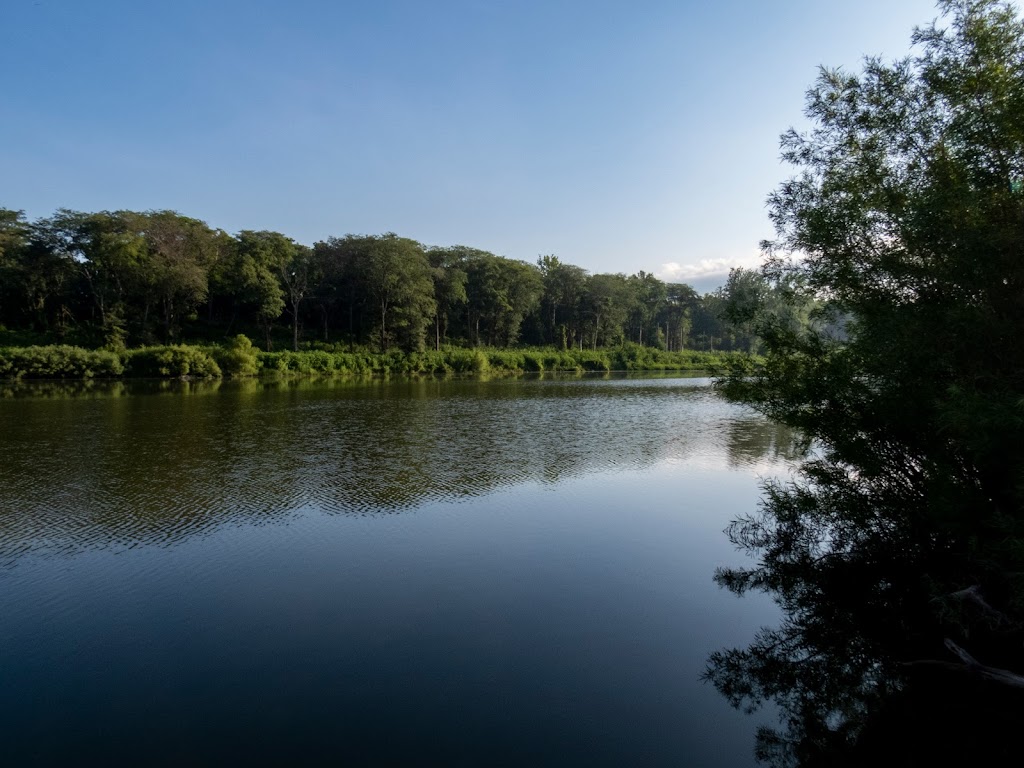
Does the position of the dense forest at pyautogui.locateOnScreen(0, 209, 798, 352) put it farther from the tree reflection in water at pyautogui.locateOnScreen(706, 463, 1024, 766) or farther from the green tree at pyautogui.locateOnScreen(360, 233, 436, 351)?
the tree reflection in water at pyautogui.locateOnScreen(706, 463, 1024, 766)

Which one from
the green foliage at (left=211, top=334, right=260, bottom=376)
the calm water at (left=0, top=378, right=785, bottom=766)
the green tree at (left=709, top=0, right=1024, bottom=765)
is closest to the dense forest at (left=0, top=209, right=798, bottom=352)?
the green foliage at (left=211, top=334, right=260, bottom=376)

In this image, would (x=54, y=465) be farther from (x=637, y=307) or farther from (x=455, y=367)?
(x=637, y=307)

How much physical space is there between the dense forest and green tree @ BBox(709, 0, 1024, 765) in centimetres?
6097

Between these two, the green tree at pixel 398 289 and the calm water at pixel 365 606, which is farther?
the green tree at pixel 398 289

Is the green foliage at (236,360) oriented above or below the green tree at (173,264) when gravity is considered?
Answer: below

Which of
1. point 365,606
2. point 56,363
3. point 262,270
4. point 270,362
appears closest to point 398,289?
point 262,270

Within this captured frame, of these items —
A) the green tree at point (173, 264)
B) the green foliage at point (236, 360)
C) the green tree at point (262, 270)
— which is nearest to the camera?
the green foliage at point (236, 360)

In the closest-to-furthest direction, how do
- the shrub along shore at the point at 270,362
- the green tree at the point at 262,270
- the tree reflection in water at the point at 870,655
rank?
the tree reflection in water at the point at 870,655 → the shrub along shore at the point at 270,362 → the green tree at the point at 262,270

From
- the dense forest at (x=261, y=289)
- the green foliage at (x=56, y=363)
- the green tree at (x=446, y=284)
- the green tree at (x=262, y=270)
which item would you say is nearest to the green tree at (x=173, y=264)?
the dense forest at (x=261, y=289)

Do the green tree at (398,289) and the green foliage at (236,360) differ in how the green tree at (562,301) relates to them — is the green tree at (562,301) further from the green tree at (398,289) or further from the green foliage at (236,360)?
the green foliage at (236,360)

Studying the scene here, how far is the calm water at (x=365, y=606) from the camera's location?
6117 millimetres

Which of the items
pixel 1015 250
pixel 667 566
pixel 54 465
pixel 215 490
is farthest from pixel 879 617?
pixel 54 465

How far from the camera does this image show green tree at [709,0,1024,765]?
6.32 meters

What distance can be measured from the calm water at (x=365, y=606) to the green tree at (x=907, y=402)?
1.06 meters
